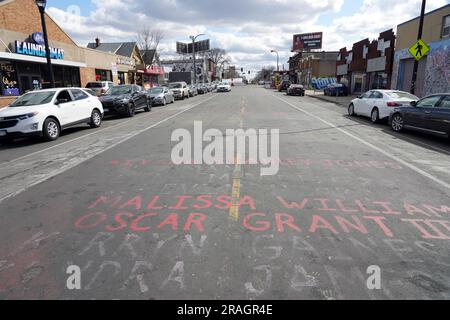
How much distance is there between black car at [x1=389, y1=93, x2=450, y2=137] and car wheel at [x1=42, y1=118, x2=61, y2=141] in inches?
472

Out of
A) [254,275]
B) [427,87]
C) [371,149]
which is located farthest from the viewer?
[427,87]

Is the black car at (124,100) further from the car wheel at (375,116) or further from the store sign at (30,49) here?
the car wheel at (375,116)

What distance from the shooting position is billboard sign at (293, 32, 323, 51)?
85.1 metres

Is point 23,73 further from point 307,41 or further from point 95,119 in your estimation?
point 307,41

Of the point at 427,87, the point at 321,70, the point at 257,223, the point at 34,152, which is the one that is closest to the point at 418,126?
the point at 257,223

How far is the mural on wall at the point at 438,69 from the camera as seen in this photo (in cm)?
2008

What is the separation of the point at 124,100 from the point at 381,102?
39.3 feet

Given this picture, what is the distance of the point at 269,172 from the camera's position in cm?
669

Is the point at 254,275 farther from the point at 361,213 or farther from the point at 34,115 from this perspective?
the point at 34,115

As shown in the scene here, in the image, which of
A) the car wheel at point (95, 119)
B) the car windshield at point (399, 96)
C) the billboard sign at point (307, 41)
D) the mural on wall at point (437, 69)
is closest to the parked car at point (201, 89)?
the mural on wall at point (437, 69)

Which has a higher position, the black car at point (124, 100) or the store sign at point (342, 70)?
the store sign at point (342, 70)

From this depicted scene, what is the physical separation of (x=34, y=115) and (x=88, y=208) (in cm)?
685

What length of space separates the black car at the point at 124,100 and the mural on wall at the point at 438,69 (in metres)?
18.0

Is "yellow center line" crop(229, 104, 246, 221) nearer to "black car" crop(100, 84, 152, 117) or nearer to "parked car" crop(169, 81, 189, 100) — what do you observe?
"black car" crop(100, 84, 152, 117)
